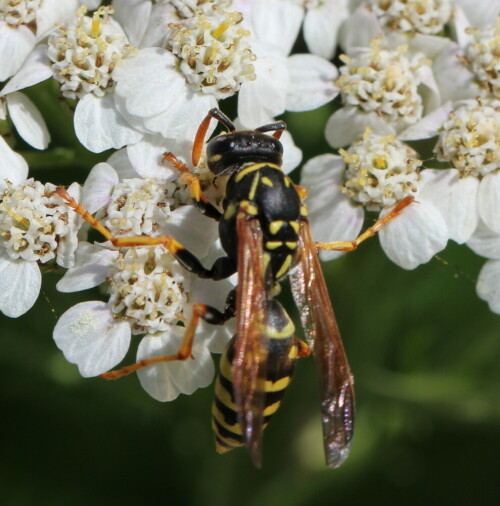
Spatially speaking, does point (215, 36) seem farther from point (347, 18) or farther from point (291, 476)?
point (291, 476)

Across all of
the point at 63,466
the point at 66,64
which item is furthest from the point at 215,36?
the point at 63,466

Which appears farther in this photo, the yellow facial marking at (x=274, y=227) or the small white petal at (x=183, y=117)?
the small white petal at (x=183, y=117)

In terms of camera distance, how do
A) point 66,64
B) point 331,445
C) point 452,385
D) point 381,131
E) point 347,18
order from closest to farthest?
point 331,445
point 66,64
point 381,131
point 347,18
point 452,385

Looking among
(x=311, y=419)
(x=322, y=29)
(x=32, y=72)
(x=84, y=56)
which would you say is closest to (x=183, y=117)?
(x=84, y=56)

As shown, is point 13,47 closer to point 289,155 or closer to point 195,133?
point 195,133

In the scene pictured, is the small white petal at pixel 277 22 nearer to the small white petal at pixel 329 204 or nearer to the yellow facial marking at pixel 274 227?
the small white petal at pixel 329 204

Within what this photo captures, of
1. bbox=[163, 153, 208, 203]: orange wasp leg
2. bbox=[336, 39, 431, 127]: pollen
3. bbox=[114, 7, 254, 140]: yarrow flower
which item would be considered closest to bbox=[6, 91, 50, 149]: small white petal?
bbox=[114, 7, 254, 140]: yarrow flower

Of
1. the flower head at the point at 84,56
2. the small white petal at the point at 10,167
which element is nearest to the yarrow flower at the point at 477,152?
the flower head at the point at 84,56
